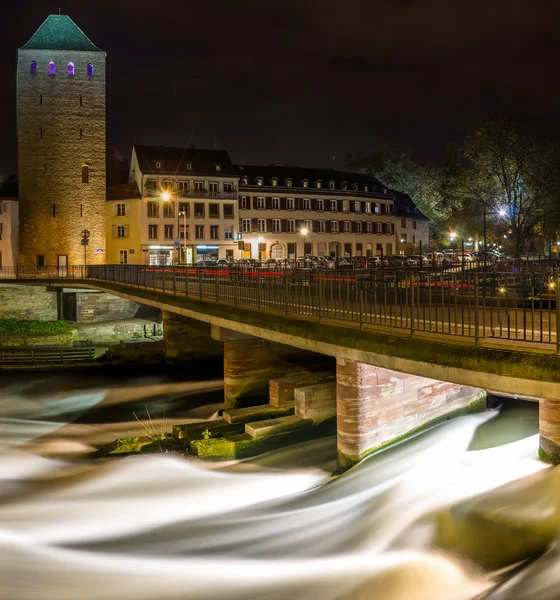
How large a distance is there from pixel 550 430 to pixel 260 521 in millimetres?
6111

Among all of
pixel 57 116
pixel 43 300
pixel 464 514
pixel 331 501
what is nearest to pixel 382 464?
pixel 331 501

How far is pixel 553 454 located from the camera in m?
13.1

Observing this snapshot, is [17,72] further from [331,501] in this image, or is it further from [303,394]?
[331,501]

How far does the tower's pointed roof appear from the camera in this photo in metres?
65.6

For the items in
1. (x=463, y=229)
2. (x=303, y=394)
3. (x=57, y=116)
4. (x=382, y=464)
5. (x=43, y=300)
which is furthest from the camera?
(x=463, y=229)

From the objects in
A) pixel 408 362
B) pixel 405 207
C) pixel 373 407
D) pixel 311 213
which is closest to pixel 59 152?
pixel 311 213

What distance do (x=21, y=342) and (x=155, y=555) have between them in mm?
32120

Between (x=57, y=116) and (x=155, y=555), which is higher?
(x=57, y=116)

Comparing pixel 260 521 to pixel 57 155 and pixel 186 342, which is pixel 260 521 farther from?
pixel 57 155

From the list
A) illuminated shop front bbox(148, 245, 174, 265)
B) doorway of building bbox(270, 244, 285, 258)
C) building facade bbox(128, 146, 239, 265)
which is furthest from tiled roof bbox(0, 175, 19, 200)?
doorway of building bbox(270, 244, 285, 258)

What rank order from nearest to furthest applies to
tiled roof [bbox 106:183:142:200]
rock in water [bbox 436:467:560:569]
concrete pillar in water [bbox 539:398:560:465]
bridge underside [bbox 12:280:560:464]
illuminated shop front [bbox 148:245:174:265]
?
bridge underside [bbox 12:280:560:464] < rock in water [bbox 436:467:560:569] < concrete pillar in water [bbox 539:398:560:465] < illuminated shop front [bbox 148:245:174:265] < tiled roof [bbox 106:183:142:200]

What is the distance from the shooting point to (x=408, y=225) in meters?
81.9

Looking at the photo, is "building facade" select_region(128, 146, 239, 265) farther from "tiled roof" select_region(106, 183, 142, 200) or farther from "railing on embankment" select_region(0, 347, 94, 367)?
"railing on embankment" select_region(0, 347, 94, 367)

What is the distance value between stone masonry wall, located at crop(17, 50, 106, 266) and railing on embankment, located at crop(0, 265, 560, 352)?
33.9 meters
